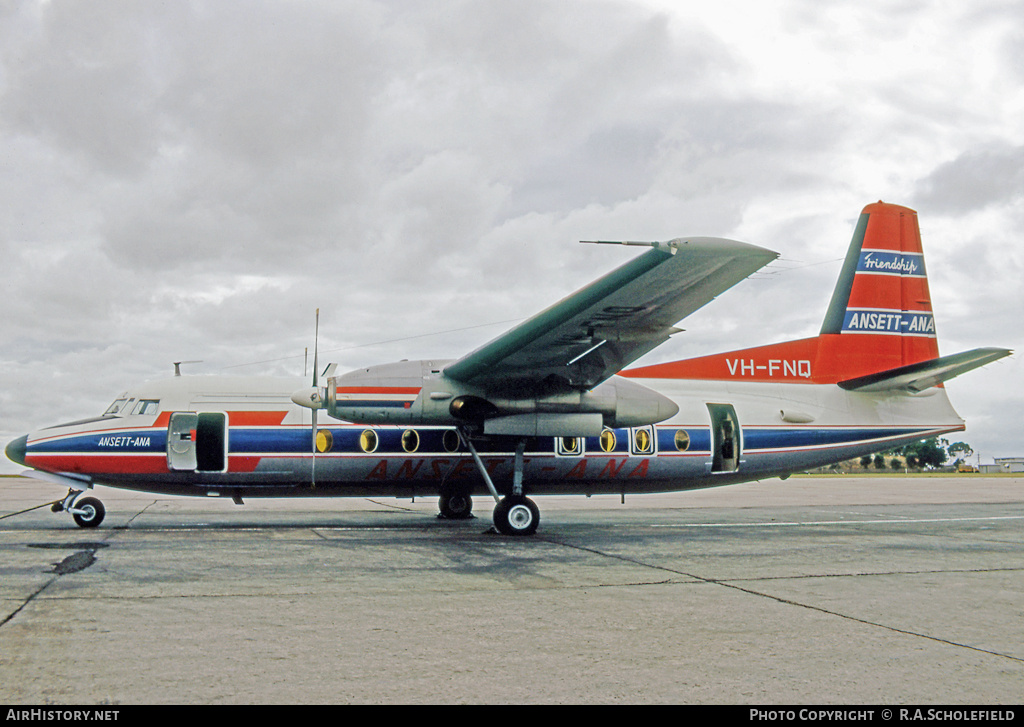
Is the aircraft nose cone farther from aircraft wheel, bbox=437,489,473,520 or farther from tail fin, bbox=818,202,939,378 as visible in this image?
tail fin, bbox=818,202,939,378

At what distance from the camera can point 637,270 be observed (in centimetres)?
954

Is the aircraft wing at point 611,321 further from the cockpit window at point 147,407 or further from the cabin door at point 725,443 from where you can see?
the cockpit window at point 147,407

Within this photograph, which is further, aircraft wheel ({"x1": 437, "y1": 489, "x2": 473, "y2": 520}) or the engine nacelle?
aircraft wheel ({"x1": 437, "y1": 489, "x2": 473, "y2": 520})

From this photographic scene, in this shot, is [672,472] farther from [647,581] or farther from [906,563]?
[647,581]

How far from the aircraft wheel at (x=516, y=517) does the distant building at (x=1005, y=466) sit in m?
104

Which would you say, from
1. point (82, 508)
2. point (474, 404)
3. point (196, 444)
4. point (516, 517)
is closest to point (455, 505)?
point (516, 517)

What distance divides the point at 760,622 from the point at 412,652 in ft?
9.99

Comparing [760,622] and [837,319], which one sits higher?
[837,319]

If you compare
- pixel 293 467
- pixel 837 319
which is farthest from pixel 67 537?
pixel 837 319

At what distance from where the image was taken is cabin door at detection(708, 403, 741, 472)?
15711mm

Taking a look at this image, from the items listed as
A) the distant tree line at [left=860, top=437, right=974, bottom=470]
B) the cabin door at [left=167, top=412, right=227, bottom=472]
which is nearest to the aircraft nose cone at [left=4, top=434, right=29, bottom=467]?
the cabin door at [left=167, top=412, right=227, bottom=472]

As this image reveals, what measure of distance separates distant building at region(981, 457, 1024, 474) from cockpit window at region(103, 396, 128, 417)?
10818cm

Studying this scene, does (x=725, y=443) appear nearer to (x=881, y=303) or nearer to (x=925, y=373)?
(x=925, y=373)

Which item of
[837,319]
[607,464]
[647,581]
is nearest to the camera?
[647,581]
